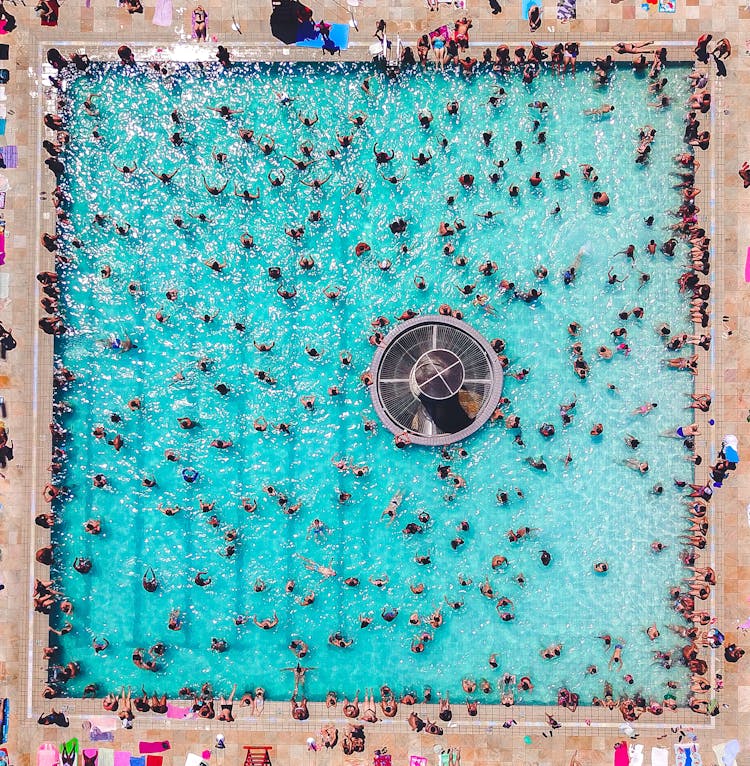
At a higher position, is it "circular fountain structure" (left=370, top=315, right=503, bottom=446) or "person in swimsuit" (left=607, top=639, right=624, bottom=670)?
"circular fountain structure" (left=370, top=315, right=503, bottom=446)

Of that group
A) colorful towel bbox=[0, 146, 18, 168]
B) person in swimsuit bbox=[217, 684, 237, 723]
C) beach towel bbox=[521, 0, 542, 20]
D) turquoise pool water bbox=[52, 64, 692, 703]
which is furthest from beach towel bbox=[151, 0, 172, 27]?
person in swimsuit bbox=[217, 684, 237, 723]

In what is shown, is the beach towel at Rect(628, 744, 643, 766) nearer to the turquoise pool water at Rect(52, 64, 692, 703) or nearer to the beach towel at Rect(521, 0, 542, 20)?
the turquoise pool water at Rect(52, 64, 692, 703)

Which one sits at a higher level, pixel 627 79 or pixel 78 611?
pixel 627 79

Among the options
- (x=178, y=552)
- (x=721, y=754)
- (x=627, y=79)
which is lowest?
(x=721, y=754)

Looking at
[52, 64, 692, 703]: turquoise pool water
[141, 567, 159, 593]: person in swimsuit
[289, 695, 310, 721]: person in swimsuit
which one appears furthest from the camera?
[52, 64, 692, 703]: turquoise pool water

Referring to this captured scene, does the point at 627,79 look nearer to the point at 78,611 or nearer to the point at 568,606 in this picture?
the point at 568,606

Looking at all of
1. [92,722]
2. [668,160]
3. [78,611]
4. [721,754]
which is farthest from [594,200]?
[92,722]
